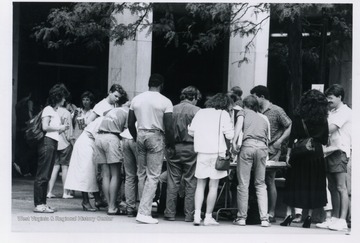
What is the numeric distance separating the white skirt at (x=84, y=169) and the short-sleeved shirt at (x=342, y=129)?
3.38 metres

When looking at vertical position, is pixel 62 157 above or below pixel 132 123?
below

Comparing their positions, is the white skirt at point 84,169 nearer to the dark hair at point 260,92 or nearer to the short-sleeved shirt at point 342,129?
the dark hair at point 260,92

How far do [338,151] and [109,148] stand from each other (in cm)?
304

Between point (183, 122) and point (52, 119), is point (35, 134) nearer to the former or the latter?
point (52, 119)

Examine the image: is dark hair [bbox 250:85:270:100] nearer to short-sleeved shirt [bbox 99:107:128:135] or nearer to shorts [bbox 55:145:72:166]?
short-sleeved shirt [bbox 99:107:128:135]

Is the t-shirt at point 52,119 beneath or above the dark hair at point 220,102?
beneath

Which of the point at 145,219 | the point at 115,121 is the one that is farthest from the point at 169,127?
the point at 145,219

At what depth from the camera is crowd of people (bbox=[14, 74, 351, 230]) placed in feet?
33.4

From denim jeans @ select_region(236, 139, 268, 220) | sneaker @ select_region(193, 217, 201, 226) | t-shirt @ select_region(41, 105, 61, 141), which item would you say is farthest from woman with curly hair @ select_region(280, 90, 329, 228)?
t-shirt @ select_region(41, 105, 61, 141)

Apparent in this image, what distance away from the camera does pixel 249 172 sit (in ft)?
34.1

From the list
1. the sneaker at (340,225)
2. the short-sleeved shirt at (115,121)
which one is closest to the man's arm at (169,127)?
the short-sleeved shirt at (115,121)

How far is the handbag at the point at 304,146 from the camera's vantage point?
1016 cm

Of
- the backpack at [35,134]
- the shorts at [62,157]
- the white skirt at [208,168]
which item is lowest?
the shorts at [62,157]
